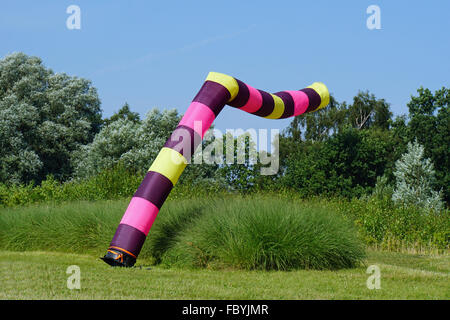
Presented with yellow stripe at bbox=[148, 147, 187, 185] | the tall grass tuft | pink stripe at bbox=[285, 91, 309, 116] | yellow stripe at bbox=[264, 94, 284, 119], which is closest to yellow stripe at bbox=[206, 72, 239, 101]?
yellow stripe at bbox=[264, 94, 284, 119]

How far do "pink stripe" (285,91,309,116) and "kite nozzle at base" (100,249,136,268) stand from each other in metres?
4.29

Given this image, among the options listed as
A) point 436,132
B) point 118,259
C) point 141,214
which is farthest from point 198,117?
point 436,132

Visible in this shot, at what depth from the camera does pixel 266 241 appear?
680cm

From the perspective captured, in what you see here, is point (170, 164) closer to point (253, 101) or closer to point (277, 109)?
point (253, 101)

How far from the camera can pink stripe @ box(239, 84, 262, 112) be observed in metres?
8.49

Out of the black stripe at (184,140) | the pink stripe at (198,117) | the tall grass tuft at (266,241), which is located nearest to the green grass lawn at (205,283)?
the tall grass tuft at (266,241)

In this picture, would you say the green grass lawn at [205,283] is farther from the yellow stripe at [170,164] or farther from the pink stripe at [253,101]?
the pink stripe at [253,101]

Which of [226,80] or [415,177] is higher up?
[226,80]

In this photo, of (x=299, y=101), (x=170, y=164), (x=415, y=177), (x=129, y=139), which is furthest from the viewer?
(x=129, y=139)

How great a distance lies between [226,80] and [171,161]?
5.35 ft

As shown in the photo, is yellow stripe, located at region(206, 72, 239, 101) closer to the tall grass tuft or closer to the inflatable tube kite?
the inflatable tube kite

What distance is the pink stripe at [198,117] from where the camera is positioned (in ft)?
24.7

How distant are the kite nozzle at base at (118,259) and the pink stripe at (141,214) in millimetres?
410
